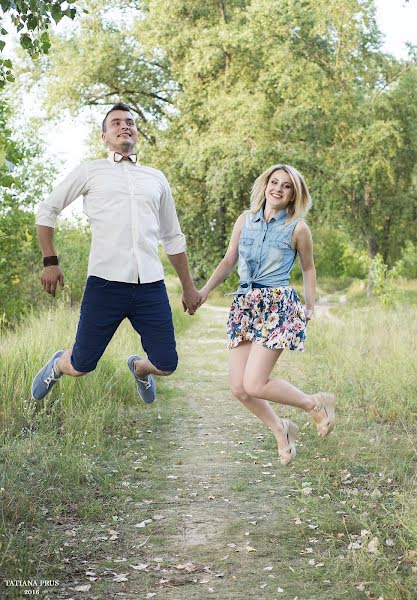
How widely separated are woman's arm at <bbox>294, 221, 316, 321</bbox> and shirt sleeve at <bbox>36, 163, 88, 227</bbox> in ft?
4.57

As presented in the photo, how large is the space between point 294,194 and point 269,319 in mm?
837

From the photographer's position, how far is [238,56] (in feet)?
75.8

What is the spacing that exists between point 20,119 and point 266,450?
21.1 metres

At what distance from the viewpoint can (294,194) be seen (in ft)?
16.8

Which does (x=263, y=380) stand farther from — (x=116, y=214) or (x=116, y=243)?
(x=116, y=214)

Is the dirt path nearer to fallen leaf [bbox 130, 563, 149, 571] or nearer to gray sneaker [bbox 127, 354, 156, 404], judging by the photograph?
fallen leaf [bbox 130, 563, 149, 571]

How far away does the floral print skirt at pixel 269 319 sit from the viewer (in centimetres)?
492

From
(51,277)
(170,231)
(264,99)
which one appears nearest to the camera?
(51,277)

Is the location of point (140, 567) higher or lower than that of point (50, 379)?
lower

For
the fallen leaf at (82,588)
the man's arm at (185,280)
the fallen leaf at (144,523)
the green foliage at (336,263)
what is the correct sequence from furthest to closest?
the green foliage at (336,263) → the man's arm at (185,280) → the fallen leaf at (144,523) → the fallen leaf at (82,588)

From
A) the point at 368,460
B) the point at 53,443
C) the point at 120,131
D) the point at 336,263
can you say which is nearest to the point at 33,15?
the point at 120,131

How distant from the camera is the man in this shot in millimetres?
4906

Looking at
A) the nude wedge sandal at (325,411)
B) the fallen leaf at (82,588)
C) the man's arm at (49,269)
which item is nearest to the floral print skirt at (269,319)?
the nude wedge sandal at (325,411)

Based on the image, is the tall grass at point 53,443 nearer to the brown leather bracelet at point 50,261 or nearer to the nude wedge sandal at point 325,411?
the brown leather bracelet at point 50,261
